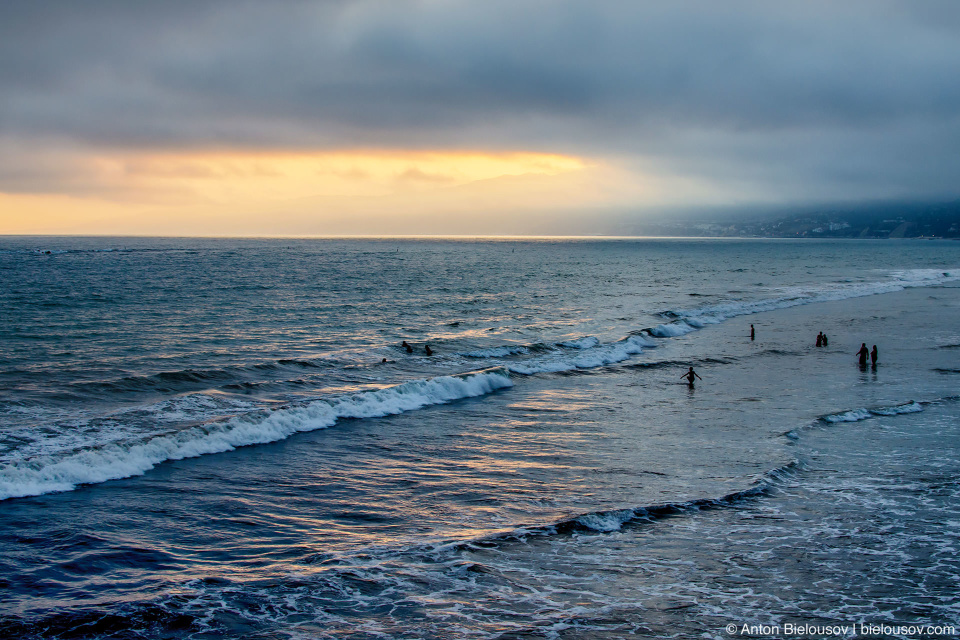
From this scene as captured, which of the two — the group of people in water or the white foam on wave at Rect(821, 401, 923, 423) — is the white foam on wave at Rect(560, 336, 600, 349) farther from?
the white foam on wave at Rect(821, 401, 923, 423)

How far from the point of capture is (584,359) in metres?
39.9

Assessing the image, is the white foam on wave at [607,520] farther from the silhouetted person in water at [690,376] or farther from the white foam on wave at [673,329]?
the white foam on wave at [673,329]

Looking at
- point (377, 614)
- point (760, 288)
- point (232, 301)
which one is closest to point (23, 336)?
point (232, 301)

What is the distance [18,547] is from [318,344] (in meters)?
28.6

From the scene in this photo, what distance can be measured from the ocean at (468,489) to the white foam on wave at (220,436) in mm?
92

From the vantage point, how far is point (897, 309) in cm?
6806

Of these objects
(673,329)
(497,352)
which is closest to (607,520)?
(497,352)

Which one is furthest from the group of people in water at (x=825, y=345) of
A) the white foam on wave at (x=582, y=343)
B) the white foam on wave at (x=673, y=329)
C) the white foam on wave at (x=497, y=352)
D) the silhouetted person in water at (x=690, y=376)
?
the white foam on wave at (x=497, y=352)

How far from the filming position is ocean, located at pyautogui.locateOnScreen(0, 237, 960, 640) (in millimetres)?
11883

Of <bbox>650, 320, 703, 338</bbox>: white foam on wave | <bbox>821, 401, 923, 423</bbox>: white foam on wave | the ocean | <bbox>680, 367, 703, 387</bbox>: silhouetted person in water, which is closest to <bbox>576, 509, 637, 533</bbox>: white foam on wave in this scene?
the ocean

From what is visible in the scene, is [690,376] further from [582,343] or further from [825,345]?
[825,345]

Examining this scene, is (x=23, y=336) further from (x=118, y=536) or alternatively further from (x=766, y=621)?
(x=766, y=621)

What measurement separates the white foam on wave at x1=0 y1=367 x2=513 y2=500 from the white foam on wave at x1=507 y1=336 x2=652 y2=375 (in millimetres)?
4889

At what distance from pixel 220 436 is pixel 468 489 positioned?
920 centimetres
